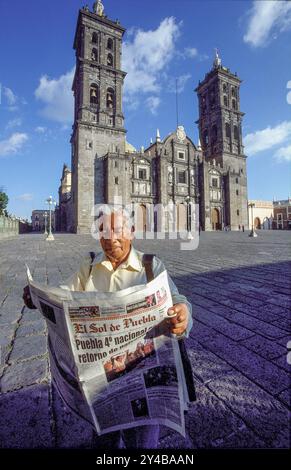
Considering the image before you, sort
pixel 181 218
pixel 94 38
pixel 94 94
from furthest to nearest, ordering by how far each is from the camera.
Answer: pixel 181 218 → pixel 94 38 → pixel 94 94

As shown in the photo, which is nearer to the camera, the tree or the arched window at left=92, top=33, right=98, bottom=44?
the arched window at left=92, top=33, right=98, bottom=44

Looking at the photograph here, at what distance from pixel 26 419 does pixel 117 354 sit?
0.85 meters

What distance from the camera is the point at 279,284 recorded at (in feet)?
14.1

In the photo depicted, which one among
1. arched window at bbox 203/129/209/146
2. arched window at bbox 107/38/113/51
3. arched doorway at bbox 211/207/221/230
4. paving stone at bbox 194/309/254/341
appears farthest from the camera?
arched window at bbox 203/129/209/146

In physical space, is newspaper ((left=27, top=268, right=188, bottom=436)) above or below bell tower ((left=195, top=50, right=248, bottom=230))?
below

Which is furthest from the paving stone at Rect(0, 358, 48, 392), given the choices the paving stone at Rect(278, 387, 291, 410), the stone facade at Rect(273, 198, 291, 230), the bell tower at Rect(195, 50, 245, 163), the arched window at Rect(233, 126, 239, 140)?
the stone facade at Rect(273, 198, 291, 230)

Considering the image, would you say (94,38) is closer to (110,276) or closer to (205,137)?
(205,137)

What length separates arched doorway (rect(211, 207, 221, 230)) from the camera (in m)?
37.5

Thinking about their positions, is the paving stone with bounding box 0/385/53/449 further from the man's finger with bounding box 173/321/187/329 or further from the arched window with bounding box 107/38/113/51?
the arched window with bounding box 107/38/113/51

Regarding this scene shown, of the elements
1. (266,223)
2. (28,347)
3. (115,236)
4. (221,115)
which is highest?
(221,115)

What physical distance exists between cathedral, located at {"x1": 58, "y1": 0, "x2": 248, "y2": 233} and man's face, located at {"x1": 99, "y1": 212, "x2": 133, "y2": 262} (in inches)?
837

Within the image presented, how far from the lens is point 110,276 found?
4.46 ft

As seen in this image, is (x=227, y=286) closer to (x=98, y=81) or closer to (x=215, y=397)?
(x=215, y=397)

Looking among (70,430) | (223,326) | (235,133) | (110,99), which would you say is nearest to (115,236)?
(70,430)
